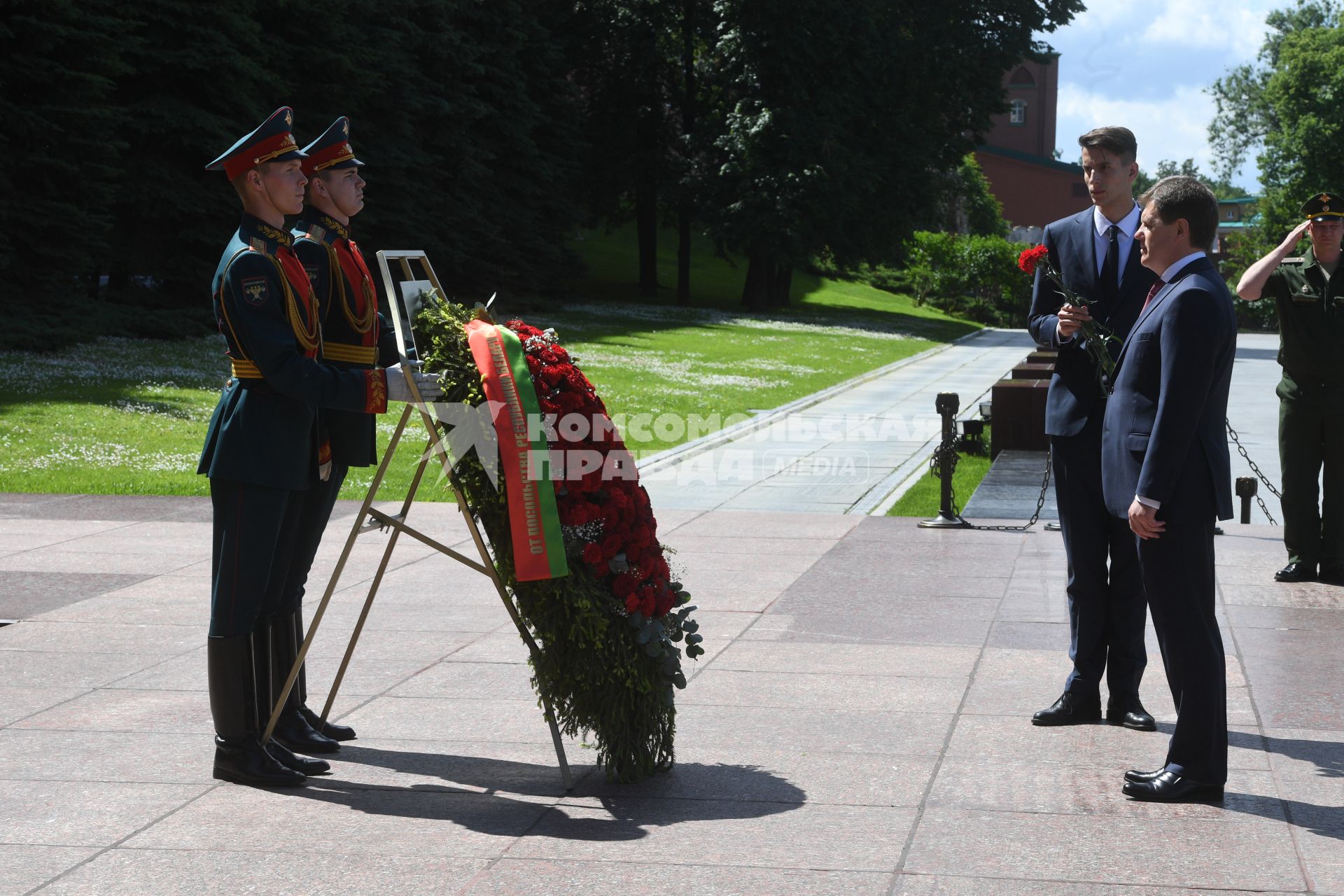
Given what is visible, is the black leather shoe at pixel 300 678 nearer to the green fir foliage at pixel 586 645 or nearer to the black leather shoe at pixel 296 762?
the black leather shoe at pixel 296 762

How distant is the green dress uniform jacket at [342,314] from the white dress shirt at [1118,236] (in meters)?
2.66

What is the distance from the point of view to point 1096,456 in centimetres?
557

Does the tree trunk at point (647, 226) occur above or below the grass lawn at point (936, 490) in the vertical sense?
above

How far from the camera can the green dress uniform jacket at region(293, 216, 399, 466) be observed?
17.1 ft

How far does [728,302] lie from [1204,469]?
4846 centimetres

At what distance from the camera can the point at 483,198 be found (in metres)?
42.1

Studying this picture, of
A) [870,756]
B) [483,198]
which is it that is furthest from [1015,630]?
[483,198]

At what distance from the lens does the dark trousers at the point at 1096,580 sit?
5.59 metres

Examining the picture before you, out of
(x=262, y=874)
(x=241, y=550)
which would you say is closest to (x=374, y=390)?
(x=241, y=550)

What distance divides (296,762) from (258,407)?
1.26 metres

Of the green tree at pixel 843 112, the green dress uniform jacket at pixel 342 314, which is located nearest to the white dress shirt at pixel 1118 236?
the green dress uniform jacket at pixel 342 314

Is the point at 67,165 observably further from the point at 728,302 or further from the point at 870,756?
the point at 728,302

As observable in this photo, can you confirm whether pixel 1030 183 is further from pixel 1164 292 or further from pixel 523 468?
pixel 523 468

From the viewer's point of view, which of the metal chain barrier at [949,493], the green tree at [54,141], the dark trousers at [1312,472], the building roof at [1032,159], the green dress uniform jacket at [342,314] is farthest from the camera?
the building roof at [1032,159]
